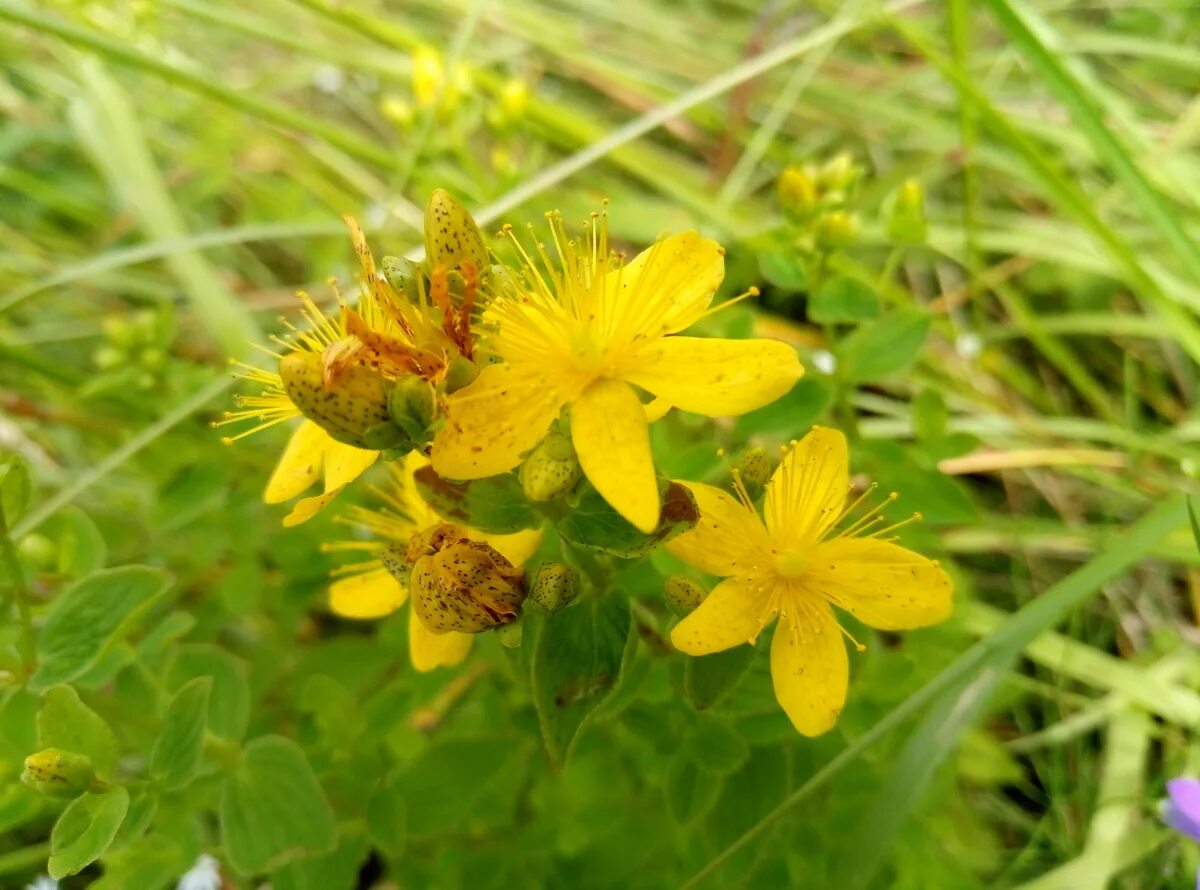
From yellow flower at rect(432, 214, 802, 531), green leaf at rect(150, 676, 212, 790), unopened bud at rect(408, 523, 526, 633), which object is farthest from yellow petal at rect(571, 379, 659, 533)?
green leaf at rect(150, 676, 212, 790)

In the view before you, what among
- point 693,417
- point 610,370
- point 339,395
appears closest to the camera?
point 339,395

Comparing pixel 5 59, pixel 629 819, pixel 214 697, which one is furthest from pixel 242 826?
pixel 5 59

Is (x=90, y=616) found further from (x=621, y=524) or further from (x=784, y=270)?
(x=784, y=270)

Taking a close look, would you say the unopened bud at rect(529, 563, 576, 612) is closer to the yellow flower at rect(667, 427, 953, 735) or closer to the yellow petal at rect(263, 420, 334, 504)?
the yellow flower at rect(667, 427, 953, 735)

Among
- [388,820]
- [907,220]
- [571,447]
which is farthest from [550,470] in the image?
[907,220]

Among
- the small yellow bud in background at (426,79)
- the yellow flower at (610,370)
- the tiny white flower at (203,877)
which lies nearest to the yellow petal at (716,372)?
the yellow flower at (610,370)

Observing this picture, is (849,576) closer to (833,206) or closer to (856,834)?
(856,834)
